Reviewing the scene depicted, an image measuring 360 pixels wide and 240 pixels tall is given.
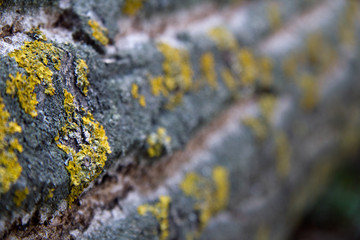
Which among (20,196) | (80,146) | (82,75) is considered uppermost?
(82,75)

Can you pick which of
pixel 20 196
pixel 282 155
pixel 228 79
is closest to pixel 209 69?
pixel 228 79

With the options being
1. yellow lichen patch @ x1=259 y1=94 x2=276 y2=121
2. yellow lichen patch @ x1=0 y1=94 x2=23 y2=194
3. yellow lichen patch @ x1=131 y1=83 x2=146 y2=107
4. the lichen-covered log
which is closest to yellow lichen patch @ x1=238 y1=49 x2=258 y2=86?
the lichen-covered log

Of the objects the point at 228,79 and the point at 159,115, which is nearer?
the point at 159,115

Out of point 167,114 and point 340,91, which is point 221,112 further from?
point 340,91

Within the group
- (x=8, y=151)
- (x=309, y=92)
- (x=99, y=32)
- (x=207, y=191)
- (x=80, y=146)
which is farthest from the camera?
(x=309, y=92)

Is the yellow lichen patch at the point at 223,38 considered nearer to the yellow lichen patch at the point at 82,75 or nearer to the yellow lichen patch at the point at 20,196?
the yellow lichen patch at the point at 82,75

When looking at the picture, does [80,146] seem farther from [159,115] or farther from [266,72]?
[266,72]

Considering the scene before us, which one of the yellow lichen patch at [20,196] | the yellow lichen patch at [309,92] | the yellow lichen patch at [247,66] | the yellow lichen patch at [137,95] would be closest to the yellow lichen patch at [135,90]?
the yellow lichen patch at [137,95]
